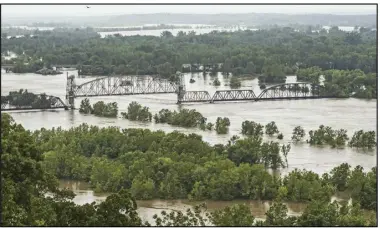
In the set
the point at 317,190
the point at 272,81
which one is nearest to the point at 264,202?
the point at 317,190

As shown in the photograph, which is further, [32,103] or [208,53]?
[208,53]

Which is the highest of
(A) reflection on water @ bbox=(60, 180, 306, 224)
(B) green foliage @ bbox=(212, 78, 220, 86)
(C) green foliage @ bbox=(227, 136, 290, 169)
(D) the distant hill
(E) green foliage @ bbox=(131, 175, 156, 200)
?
(D) the distant hill

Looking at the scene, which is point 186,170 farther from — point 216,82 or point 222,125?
point 216,82

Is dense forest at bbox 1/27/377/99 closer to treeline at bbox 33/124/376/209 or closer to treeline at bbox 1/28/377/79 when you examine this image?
treeline at bbox 1/28/377/79

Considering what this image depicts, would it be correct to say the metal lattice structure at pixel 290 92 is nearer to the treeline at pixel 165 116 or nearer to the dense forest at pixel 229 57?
the dense forest at pixel 229 57

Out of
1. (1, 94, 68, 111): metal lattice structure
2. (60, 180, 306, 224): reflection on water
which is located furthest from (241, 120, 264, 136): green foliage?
(1, 94, 68, 111): metal lattice structure

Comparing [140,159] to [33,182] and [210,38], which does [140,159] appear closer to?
[33,182]

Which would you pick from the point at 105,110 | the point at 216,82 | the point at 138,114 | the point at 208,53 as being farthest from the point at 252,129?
the point at 208,53

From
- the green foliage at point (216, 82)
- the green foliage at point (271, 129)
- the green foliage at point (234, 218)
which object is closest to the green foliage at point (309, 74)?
the green foliage at point (216, 82)
